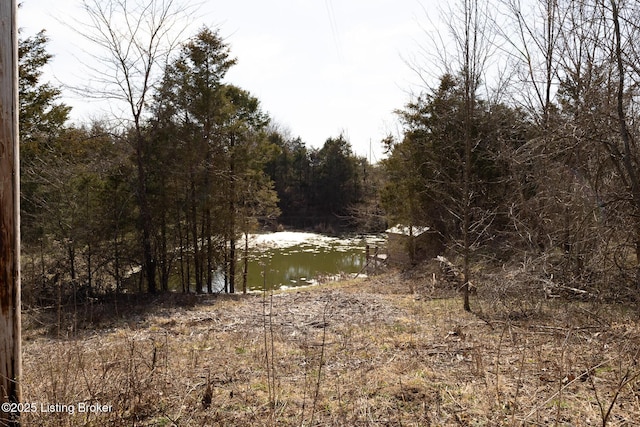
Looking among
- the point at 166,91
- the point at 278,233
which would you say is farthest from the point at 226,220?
the point at 278,233

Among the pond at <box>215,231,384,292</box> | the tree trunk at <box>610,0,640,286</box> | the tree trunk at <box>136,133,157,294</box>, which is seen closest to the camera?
the tree trunk at <box>610,0,640,286</box>

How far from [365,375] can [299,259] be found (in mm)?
20582

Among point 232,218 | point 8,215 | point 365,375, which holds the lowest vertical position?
point 365,375

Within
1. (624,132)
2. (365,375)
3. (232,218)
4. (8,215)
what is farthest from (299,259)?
(8,215)

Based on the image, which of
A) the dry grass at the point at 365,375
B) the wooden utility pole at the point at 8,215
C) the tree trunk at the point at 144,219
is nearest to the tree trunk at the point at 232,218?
the tree trunk at the point at 144,219

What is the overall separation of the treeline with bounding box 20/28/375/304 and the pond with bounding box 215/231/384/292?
1622 millimetres

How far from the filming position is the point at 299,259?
967 inches

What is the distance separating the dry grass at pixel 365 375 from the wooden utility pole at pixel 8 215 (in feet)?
1.52

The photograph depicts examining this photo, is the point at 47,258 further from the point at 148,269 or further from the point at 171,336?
the point at 171,336

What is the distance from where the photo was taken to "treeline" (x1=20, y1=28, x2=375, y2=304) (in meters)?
12.0

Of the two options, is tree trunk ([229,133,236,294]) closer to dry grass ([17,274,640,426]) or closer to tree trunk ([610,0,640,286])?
dry grass ([17,274,640,426])

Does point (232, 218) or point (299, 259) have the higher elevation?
point (232, 218)

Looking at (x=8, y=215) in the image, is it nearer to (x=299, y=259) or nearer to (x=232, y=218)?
(x=232, y=218)

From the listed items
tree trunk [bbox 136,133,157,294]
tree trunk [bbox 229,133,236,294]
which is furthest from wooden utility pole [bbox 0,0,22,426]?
tree trunk [bbox 229,133,236,294]
